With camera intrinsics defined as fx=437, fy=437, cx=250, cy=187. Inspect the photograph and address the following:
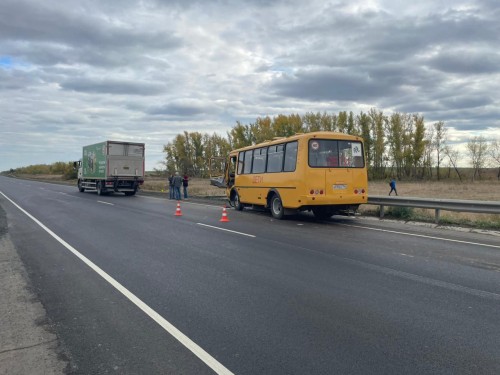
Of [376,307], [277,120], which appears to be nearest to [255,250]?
[376,307]

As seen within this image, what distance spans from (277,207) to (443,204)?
18.5ft

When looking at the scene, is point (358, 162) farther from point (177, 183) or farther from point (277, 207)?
point (177, 183)

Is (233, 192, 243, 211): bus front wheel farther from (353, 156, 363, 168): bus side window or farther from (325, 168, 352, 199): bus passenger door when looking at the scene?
(353, 156, 363, 168): bus side window

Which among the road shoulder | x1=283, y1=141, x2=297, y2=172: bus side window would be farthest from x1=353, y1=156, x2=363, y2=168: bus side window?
the road shoulder

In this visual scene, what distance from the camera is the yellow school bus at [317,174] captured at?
14273 millimetres

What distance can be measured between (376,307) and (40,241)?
8627 mm

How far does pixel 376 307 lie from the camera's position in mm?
5309

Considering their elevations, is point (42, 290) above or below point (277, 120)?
below

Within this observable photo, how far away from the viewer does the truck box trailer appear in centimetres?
3094

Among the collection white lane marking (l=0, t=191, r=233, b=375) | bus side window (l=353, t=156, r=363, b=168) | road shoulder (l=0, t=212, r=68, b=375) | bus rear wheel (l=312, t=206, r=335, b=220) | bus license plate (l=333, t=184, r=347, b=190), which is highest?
bus side window (l=353, t=156, r=363, b=168)

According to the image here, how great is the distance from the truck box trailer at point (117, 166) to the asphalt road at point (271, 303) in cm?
2070

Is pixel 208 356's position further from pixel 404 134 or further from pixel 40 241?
pixel 404 134

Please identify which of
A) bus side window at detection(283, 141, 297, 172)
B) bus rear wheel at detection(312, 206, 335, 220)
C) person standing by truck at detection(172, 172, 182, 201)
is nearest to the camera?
bus side window at detection(283, 141, 297, 172)

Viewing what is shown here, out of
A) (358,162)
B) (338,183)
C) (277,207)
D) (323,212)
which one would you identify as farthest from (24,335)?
(323,212)
